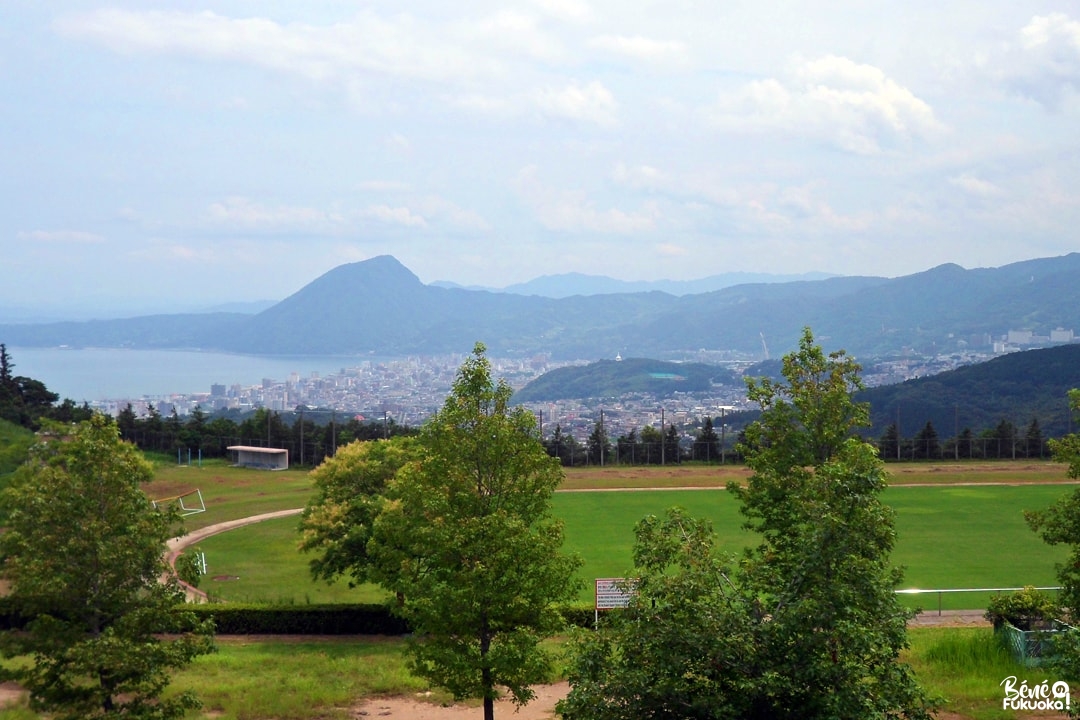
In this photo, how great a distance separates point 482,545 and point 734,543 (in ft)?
74.6

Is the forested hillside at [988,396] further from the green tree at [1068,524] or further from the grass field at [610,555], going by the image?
the green tree at [1068,524]

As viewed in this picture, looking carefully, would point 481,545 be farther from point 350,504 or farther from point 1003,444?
point 1003,444

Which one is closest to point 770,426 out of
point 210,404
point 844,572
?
point 844,572

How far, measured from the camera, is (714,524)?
41000mm

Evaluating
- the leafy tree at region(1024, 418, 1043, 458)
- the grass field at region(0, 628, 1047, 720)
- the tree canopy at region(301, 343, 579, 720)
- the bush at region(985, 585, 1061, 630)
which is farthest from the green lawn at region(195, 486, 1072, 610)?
the leafy tree at region(1024, 418, 1043, 458)

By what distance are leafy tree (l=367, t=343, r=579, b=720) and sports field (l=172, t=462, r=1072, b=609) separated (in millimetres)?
4504

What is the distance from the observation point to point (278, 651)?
21859mm

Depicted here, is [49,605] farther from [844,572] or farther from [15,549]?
[844,572]

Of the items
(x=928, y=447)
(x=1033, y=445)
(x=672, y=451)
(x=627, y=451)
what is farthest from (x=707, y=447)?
(x=1033, y=445)

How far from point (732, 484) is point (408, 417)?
121760 millimetres

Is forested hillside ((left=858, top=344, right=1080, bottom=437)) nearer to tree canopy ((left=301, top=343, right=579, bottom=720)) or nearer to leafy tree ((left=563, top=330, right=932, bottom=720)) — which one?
tree canopy ((left=301, top=343, right=579, bottom=720))

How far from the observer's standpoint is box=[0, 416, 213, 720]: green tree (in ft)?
42.6

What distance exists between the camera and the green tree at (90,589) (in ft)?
42.6

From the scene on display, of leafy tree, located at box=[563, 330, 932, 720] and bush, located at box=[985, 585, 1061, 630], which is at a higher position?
leafy tree, located at box=[563, 330, 932, 720]
